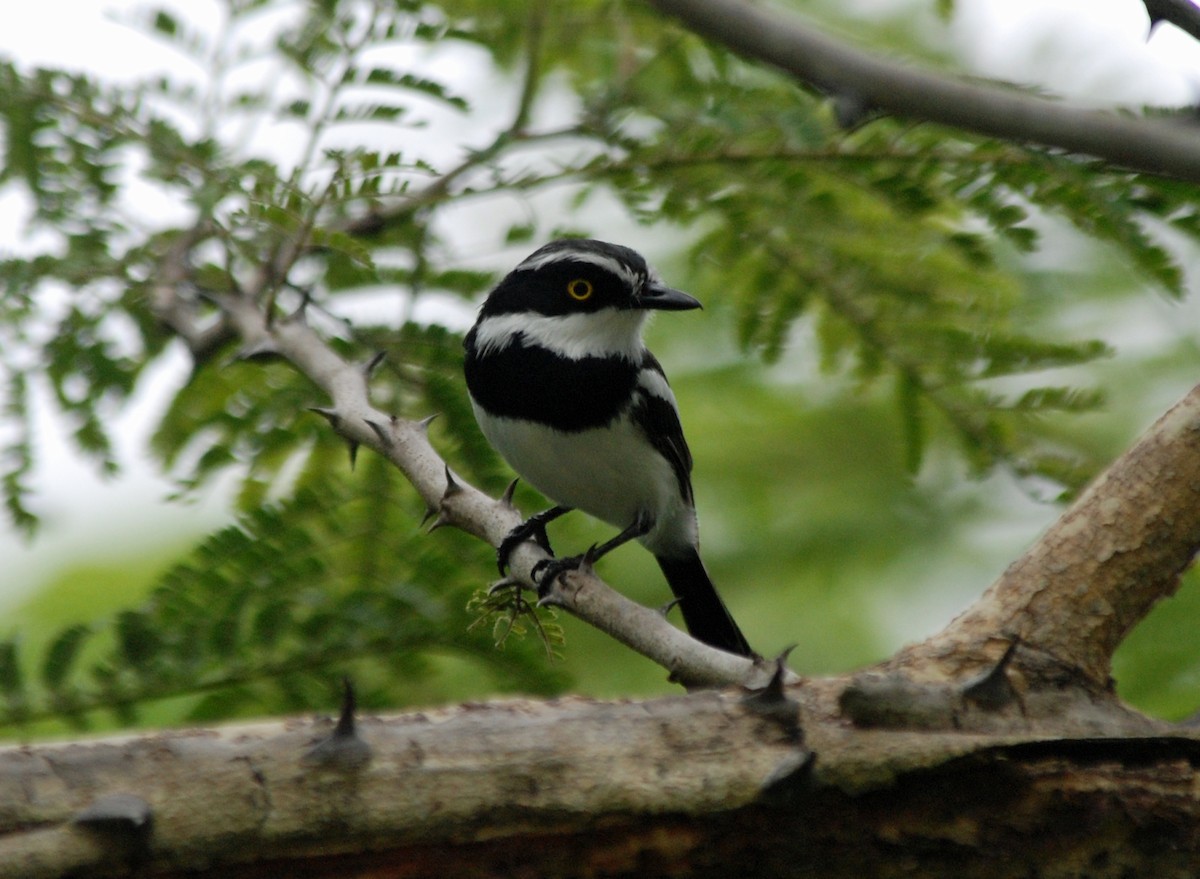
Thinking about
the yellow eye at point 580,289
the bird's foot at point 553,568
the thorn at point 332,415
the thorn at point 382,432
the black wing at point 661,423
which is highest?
the yellow eye at point 580,289

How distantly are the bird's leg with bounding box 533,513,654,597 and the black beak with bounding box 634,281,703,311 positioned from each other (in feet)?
3.07

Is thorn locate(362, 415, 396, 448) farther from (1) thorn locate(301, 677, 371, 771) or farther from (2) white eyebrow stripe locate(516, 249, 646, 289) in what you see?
(2) white eyebrow stripe locate(516, 249, 646, 289)

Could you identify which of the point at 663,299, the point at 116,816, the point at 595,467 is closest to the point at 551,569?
the point at 595,467

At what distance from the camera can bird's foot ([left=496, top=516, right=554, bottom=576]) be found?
12.9 ft

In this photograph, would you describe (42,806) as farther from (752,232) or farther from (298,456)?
(752,232)

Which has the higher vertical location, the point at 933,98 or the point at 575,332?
the point at 575,332

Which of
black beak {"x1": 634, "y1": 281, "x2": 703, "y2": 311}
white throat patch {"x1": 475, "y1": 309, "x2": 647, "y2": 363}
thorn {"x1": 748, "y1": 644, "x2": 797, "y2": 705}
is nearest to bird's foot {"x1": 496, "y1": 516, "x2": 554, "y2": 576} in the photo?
white throat patch {"x1": 475, "y1": 309, "x2": 647, "y2": 363}

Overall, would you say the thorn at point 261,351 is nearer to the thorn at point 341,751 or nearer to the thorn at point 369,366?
the thorn at point 369,366

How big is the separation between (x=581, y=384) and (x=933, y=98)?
3.56m

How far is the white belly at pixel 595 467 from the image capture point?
504 cm

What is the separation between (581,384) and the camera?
16.7 feet

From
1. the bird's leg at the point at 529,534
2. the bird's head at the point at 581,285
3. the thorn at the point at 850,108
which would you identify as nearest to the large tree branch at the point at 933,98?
the thorn at the point at 850,108

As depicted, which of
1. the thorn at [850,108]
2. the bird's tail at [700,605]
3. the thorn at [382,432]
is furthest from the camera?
the bird's tail at [700,605]

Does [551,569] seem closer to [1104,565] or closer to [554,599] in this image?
[554,599]
